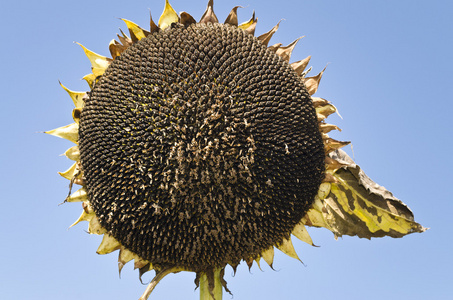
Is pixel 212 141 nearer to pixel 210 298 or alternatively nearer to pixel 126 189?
pixel 126 189

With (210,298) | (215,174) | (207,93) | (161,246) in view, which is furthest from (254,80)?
(210,298)

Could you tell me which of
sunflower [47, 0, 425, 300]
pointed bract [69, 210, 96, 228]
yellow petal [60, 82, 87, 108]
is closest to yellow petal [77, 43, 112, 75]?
sunflower [47, 0, 425, 300]

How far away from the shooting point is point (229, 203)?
5.51m

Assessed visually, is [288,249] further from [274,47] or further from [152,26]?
A: [152,26]

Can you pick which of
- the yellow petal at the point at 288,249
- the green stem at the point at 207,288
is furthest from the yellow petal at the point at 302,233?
the green stem at the point at 207,288

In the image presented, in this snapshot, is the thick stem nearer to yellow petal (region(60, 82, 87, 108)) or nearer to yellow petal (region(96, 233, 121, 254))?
yellow petal (region(96, 233, 121, 254))

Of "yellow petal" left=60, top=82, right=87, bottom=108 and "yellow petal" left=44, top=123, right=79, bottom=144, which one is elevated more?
"yellow petal" left=60, top=82, right=87, bottom=108

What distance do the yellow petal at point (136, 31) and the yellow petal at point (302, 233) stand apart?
2.81 meters

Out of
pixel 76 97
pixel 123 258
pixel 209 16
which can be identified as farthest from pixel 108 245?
pixel 209 16

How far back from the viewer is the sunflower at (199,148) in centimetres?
541

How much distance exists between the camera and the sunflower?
5410 mm

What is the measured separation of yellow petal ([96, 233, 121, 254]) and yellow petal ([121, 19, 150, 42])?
228cm

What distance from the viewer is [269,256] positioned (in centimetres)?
653

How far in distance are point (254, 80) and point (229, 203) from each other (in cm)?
129
